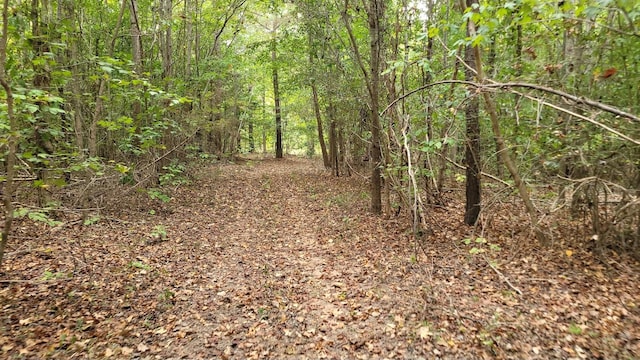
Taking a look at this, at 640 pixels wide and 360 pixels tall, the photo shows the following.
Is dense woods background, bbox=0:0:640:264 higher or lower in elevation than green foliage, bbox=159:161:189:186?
higher

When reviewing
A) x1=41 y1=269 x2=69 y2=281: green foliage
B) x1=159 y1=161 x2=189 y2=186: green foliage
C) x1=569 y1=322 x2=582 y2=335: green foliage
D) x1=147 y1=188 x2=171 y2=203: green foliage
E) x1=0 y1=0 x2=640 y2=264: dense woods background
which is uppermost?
x1=0 y1=0 x2=640 y2=264: dense woods background

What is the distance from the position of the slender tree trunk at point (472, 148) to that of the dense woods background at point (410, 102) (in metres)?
0.03

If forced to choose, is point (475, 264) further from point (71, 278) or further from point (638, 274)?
point (71, 278)

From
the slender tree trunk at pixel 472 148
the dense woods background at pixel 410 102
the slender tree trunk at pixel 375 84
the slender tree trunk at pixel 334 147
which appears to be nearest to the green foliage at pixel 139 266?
the dense woods background at pixel 410 102

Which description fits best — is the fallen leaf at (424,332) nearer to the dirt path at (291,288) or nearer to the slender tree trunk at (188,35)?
the dirt path at (291,288)

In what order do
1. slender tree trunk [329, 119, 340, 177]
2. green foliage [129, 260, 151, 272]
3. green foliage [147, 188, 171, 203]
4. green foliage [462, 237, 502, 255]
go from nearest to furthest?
green foliage [462, 237, 502, 255] < green foliage [129, 260, 151, 272] < green foliage [147, 188, 171, 203] < slender tree trunk [329, 119, 340, 177]

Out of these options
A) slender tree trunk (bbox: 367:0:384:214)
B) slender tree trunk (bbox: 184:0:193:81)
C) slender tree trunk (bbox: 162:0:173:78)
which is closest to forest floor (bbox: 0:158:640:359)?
slender tree trunk (bbox: 367:0:384:214)

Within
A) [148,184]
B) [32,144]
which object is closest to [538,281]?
[32,144]

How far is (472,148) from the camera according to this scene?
6.83 m

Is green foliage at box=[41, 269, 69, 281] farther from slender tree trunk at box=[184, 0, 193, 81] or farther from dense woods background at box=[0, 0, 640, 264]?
slender tree trunk at box=[184, 0, 193, 81]

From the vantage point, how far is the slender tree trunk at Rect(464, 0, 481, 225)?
6703 mm

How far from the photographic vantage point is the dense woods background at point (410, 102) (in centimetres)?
412

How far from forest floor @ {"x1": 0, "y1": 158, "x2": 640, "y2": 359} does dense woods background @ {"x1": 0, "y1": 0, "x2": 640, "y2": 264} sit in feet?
2.56

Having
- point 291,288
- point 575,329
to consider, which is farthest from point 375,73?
point 575,329
